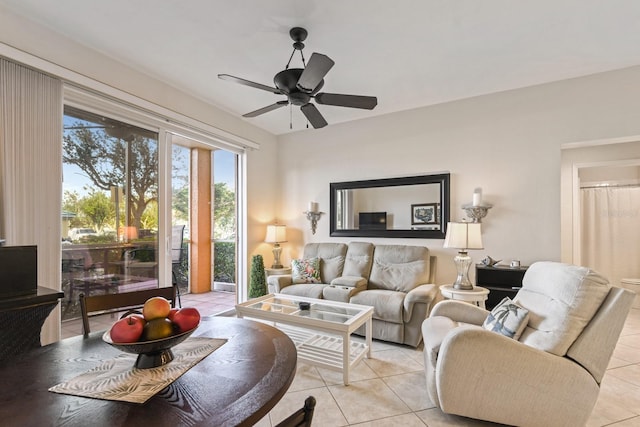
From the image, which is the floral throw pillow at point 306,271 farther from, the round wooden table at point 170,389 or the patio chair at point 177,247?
the round wooden table at point 170,389

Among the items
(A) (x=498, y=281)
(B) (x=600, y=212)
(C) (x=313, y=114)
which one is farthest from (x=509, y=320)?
(B) (x=600, y=212)

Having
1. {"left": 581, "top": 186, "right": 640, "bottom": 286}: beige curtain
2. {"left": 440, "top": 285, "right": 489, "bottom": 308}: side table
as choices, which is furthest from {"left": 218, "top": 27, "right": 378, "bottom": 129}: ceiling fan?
{"left": 581, "top": 186, "right": 640, "bottom": 286}: beige curtain

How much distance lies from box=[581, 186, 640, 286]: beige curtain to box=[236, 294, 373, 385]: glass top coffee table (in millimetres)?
4024

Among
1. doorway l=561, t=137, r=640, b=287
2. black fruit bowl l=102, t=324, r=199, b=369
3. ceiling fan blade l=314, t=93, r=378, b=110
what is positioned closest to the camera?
black fruit bowl l=102, t=324, r=199, b=369

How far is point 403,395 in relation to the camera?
2256 millimetres

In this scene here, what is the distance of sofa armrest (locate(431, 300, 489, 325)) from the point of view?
2490mm

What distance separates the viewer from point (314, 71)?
2.05m

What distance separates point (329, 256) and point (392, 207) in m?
1.08

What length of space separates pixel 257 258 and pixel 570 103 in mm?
4066

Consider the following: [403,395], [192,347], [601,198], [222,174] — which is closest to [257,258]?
[222,174]

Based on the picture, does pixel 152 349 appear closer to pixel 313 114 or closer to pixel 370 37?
pixel 313 114

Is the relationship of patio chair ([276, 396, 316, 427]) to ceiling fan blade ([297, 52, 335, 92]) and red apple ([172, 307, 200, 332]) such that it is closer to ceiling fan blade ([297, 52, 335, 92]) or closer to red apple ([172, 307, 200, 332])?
red apple ([172, 307, 200, 332])

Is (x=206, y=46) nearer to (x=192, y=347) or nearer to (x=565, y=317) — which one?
(x=192, y=347)

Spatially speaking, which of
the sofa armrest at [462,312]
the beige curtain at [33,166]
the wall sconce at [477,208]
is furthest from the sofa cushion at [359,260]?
the beige curtain at [33,166]
